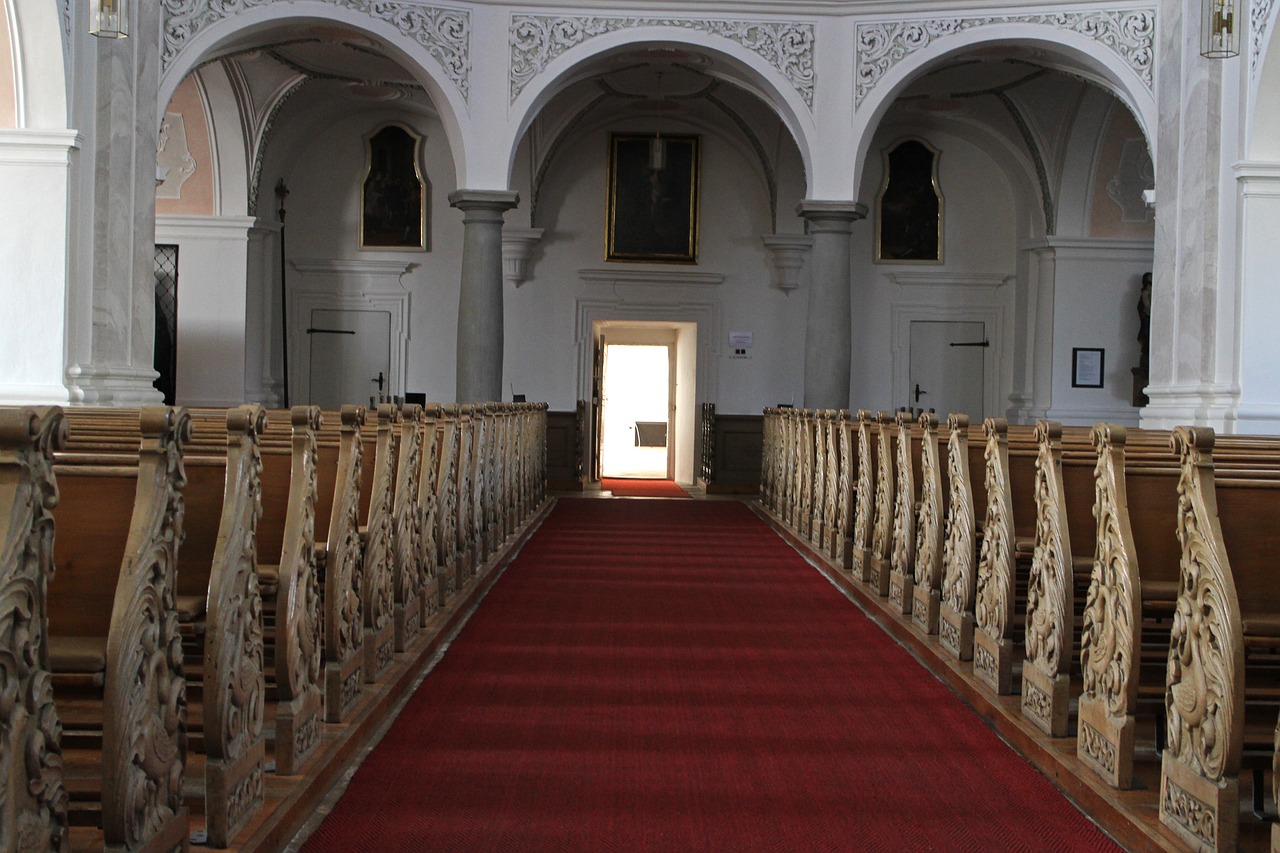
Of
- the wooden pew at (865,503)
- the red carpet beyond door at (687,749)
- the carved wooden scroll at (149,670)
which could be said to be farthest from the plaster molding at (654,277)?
the carved wooden scroll at (149,670)

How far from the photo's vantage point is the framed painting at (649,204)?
14.1m

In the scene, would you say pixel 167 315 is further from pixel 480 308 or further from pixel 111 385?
pixel 111 385

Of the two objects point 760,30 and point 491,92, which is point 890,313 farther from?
point 491,92

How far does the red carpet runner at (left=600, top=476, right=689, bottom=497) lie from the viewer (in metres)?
13.3

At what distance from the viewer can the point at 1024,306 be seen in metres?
13.9

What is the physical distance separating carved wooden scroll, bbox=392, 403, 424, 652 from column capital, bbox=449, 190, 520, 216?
606cm

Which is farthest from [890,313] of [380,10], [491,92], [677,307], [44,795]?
[44,795]

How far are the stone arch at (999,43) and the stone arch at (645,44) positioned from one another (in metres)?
0.48

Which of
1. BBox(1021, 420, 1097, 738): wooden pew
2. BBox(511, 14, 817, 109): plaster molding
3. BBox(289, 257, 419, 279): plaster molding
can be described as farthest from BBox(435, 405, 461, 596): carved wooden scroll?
BBox(289, 257, 419, 279): plaster molding

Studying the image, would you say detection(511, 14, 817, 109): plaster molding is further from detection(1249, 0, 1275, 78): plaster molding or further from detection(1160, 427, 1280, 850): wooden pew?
detection(1160, 427, 1280, 850): wooden pew

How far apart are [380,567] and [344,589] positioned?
20.8 inches

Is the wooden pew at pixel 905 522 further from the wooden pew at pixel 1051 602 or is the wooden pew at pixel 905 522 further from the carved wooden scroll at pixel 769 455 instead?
the carved wooden scroll at pixel 769 455

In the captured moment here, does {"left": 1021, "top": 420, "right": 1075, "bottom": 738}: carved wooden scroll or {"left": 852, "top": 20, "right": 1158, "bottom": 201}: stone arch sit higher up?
{"left": 852, "top": 20, "right": 1158, "bottom": 201}: stone arch

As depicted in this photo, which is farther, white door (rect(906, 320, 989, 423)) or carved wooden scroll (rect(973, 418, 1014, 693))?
white door (rect(906, 320, 989, 423))
